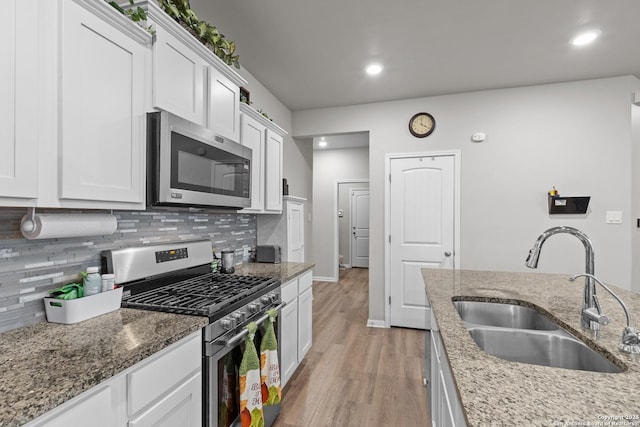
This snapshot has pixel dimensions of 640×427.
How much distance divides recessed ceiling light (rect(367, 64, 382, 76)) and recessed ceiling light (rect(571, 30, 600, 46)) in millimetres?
1520

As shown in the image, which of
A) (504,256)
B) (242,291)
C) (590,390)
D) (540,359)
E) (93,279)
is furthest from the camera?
(504,256)

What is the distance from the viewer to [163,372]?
1.11 metres

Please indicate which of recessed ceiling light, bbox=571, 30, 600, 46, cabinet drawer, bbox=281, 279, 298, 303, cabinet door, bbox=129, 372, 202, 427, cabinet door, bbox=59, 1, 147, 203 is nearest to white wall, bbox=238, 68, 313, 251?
cabinet drawer, bbox=281, 279, 298, 303

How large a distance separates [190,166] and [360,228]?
19.2ft

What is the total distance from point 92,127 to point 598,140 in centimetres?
418

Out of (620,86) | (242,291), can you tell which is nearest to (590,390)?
(242,291)

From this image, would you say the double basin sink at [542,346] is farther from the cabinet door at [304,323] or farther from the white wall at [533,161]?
the white wall at [533,161]

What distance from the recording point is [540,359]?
3.99 feet

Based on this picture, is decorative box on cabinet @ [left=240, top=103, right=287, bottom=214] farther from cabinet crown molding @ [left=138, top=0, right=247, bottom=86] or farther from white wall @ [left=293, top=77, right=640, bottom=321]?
white wall @ [left=293, top=77, right=640, bottom=321]

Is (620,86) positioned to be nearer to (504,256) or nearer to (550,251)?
(550,251)

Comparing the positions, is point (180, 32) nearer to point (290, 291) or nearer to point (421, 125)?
point (290, 291)

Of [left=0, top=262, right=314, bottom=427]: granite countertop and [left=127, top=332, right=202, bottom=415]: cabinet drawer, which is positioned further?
[left=127, top=332, right=202, bottom=415]: cabinet drawer

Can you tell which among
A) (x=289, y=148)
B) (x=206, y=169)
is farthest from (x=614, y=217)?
(x=206, y=169)

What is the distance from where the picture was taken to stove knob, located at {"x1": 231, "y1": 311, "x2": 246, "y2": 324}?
4.96 feet
